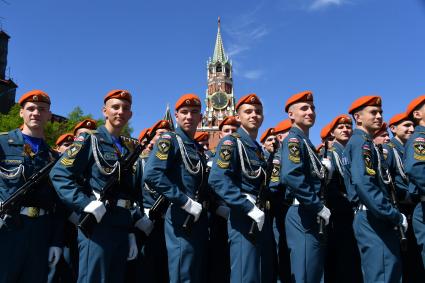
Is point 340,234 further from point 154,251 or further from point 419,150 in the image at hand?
point 154,251

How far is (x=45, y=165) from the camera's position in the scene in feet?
17.6

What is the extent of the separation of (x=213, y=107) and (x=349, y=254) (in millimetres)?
93453

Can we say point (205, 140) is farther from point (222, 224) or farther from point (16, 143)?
point (16, 143)

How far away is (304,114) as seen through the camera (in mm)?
5570

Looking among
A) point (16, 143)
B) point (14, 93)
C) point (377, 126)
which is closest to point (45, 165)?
point (16, 143)

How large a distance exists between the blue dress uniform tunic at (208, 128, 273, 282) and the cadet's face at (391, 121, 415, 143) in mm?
3192

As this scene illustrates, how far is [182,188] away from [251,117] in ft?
4.57

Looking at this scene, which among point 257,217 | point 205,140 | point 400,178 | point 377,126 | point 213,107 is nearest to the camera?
point 257,217

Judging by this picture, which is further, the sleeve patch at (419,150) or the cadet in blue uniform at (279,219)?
the cadet in blue uniform at (279,219)

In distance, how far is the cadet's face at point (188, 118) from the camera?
5.63 metres

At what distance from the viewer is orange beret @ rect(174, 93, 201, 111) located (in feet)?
18.6

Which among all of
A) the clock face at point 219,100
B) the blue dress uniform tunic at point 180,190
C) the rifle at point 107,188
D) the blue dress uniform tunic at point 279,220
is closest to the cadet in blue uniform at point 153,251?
the rifle at point 107,188

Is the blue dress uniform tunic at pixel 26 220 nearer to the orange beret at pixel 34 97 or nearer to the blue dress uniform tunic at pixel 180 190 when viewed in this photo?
the orange beret at pixel 34 97

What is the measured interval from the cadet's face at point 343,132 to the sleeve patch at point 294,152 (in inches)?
110
